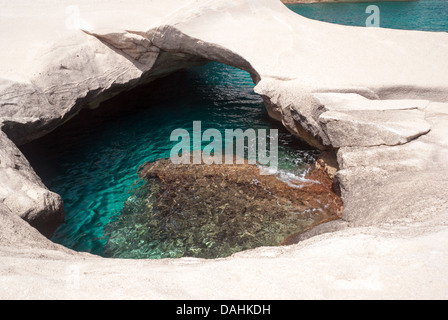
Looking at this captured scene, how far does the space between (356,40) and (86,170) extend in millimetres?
5376

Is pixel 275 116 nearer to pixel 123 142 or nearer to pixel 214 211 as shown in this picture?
pixel 214 211

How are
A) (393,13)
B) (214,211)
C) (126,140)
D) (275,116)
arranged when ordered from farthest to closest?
(393,13) → (126,140) → (275,116) → (214,211)

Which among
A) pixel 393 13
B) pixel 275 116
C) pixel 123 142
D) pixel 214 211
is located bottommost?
pixel 214 211

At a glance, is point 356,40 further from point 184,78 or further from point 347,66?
point 184,78

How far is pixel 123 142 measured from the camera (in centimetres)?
753

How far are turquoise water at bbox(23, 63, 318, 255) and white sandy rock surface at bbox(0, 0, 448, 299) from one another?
22.5 inches

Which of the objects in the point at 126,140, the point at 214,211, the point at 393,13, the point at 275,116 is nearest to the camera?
the point at 214,211

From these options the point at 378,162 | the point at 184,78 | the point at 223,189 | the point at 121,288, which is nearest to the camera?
the point at 121,288

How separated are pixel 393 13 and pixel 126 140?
14299mm

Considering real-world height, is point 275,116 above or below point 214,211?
above

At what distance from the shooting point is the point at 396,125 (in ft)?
16.9

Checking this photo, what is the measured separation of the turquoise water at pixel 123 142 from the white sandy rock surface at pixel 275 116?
572 millimetres

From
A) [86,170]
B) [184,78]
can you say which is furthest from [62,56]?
[184,78]

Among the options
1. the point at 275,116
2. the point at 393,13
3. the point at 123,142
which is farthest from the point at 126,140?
the point at 393,13
